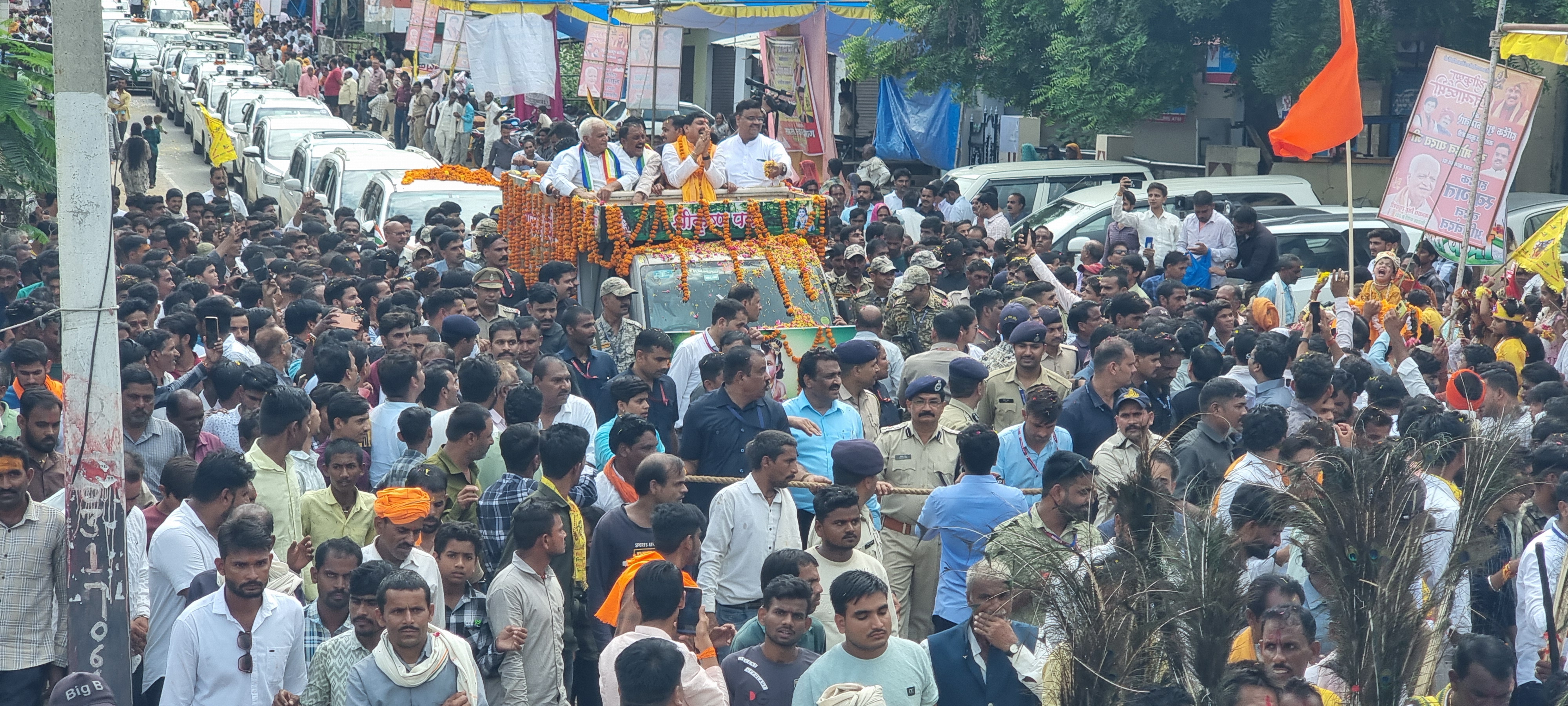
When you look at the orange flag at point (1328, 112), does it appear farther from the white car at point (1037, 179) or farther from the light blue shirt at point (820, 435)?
the light blue shirt at point (820, 435)

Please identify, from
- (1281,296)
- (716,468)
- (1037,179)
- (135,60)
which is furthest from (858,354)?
(135,60)

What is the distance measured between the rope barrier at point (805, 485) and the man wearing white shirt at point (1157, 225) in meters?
7.56

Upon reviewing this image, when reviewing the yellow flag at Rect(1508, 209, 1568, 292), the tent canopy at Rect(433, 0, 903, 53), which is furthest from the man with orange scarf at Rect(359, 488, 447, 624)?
the tent canopy at Rect(433, 0, 903, 53)

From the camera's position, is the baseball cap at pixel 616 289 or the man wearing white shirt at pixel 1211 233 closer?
the baseball cap at pixel 616 289

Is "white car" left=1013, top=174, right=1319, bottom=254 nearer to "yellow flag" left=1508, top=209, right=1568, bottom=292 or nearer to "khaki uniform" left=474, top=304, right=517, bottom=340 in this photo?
"yellow flag" left=1508, top=209, right=1568, bottom=292

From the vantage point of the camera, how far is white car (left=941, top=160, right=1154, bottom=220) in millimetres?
18953

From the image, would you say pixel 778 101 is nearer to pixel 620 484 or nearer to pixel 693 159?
pixel 693 159

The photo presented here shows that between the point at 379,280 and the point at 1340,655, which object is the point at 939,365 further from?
the point at 1340,655

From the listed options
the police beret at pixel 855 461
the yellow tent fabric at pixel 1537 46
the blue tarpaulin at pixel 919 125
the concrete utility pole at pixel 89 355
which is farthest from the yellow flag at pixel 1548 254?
the blue tarpaulin at pixel 919 125

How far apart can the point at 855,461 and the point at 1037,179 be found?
1282 centimetres

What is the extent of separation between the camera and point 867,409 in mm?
8859

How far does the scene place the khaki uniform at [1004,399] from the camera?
9094mm

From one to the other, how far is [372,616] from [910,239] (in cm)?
1053

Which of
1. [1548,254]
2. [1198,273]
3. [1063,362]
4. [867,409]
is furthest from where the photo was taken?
[1198,273]
